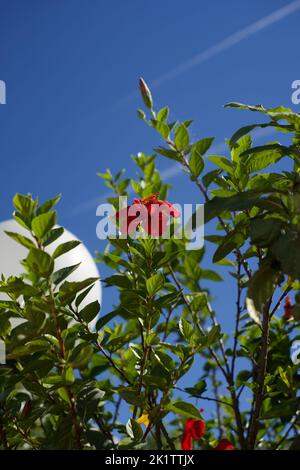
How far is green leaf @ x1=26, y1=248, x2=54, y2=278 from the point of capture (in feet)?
3.64

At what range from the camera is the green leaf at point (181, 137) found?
1.73 m

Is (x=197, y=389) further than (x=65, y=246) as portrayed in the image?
Yes

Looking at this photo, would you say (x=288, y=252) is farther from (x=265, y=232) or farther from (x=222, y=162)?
(x=222, y=162)

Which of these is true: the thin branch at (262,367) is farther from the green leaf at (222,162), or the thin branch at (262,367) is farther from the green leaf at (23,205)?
the green leaf at (23,205)

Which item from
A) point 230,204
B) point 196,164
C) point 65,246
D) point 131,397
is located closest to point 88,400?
point 131,397

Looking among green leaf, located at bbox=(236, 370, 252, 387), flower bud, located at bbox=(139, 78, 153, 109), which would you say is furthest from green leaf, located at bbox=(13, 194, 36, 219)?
green leaf, located at bbox=(236, 370, 252, 387)

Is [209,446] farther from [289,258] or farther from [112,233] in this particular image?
[289,258]

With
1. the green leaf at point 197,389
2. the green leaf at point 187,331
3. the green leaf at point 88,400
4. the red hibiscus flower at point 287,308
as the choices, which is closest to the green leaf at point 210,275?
the red hibiscus flower at point 287,308

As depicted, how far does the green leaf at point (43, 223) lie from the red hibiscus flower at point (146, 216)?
0.35 metres

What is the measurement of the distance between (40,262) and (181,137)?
767mm

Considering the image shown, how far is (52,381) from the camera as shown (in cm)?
125

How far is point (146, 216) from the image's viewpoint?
151 centimetres

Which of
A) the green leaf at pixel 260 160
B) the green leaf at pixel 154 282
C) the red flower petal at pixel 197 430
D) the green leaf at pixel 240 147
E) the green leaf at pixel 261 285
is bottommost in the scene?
the red flower petal at pixel 197 430

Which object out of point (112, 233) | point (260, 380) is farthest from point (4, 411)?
point (260, 380)
